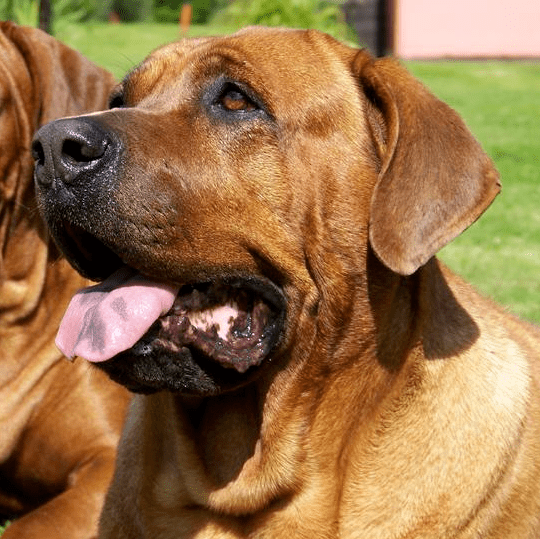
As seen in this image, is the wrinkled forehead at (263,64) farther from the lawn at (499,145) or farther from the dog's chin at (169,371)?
the dog's chin at (169,371)

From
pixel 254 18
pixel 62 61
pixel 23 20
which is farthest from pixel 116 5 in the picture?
pixel 62 61

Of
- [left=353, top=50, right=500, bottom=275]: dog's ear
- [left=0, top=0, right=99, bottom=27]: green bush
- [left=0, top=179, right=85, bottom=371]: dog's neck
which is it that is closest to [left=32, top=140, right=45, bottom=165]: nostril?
[left=353, top=50, right=500, bottom=275]: dog's ear

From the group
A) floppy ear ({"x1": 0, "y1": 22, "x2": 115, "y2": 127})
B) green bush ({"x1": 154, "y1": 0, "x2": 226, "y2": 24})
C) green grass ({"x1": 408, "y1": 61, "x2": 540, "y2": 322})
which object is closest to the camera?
floppy ear ({"x1": 0, "y1": 22, "x2": 115, "y2": 127})

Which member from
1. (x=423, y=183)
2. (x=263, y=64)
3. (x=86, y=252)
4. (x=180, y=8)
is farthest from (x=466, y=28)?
(x=86, y=252)

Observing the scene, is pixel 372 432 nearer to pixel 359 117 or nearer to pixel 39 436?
pixel 359 117

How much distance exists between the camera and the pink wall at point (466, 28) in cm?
2559

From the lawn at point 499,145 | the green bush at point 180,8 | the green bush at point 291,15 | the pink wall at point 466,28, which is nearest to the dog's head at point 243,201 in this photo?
the lawn at point 499,145

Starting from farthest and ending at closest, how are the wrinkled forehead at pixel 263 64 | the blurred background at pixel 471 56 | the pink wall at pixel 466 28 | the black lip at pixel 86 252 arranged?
the pink wall at pixel 466 28 < the blurred background at pixel 471 56 < the wrinkled forehead at pixel 263 64 < the black lip at pixel 86 252

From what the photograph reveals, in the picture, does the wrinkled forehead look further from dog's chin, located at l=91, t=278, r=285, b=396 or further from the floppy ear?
the floppy ear

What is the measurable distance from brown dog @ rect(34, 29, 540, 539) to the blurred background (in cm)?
354

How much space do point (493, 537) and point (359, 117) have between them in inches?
55.0

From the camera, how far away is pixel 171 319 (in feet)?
10.6

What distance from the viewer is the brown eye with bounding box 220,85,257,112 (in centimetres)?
334

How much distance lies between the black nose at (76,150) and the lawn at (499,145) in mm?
1218
